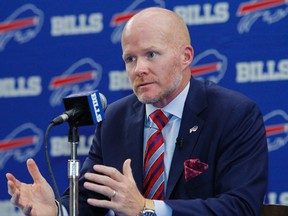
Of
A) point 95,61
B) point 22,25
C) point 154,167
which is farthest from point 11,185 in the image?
point 22,25

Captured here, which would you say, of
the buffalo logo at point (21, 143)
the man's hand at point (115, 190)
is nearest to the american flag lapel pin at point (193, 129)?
the man's hand at point (115, 190)

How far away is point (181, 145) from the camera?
97.2 inches

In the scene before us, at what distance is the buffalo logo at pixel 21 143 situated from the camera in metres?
3.84

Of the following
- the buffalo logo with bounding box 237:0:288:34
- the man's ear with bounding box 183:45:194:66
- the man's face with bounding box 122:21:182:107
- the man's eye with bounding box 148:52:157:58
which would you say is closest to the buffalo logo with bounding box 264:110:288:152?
the buffalo logo with bounding box 237:0:288:34

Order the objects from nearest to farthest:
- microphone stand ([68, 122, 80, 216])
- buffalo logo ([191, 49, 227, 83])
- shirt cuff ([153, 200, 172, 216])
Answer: microphone stand ([68, 122, 80, 216]) < shirt cuff ([153, 200, 172, 216]) < buffalo logo ([191, 49, 227, 83])

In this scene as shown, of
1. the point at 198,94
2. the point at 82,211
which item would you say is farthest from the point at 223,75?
the point at 82,211

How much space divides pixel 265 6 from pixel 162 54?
116 centimetres

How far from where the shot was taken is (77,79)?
12.4 ft

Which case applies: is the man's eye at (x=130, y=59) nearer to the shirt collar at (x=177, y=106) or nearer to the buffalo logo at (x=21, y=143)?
the shirt collar at (x=177, y=106)

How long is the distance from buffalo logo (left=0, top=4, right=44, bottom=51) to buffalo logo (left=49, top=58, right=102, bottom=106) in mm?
337

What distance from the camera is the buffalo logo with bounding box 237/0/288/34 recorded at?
3414mm

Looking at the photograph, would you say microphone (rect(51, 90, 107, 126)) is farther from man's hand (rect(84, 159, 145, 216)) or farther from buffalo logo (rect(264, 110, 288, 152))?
buffalo logo (rect(264, 110, 288, 152))

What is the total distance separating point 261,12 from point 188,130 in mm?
1228

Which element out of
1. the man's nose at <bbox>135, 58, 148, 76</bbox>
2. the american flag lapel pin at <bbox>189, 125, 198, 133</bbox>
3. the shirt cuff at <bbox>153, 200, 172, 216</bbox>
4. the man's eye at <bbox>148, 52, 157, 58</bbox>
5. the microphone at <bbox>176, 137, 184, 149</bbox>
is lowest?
the shirt cuff at <bbox>153, 200, 172, 216</bbox>
